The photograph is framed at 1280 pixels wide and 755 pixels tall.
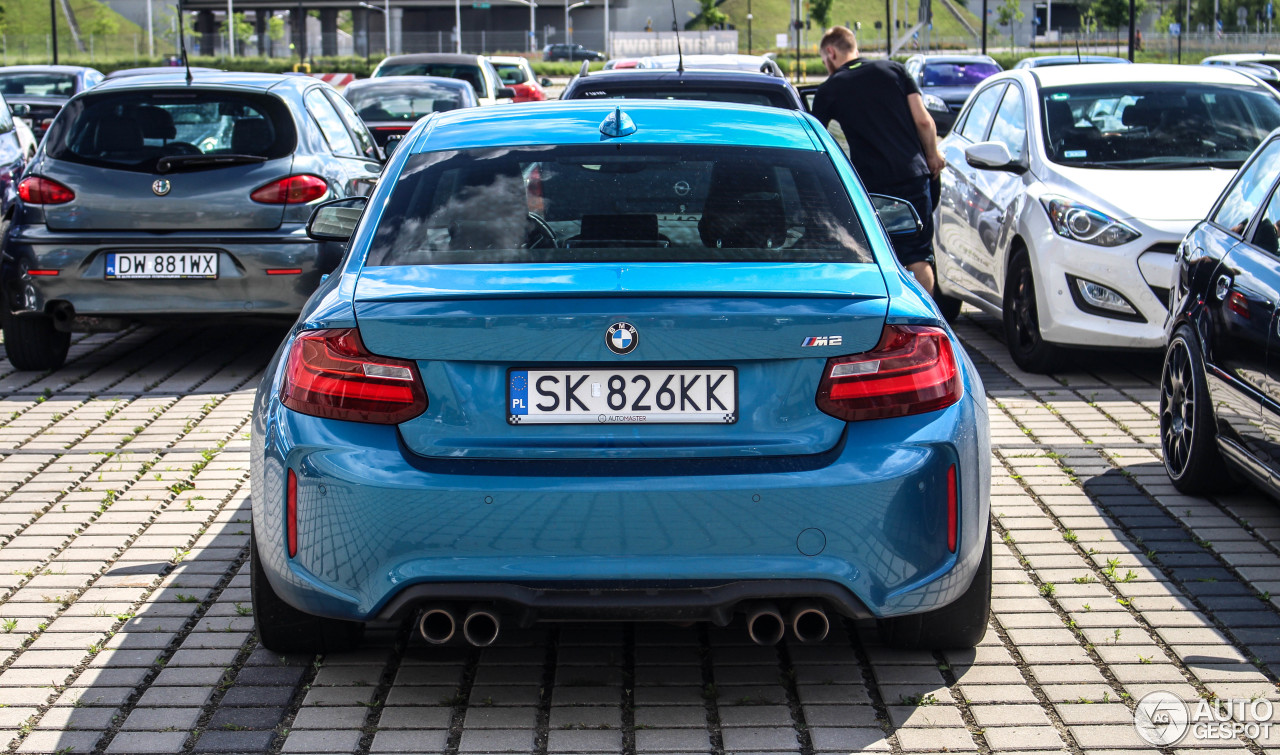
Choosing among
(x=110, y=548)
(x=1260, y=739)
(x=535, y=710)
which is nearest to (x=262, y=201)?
(x=110, y=548)

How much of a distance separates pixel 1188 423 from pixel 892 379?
9.11 ft

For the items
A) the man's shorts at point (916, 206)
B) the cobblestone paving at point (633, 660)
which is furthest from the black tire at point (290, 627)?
the man's shorts at point (916, 206)

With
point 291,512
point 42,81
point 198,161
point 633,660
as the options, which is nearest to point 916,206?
point 198,161

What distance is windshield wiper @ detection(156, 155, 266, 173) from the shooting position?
8203 millimetres

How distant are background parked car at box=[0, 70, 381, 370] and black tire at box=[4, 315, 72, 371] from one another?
164 mm

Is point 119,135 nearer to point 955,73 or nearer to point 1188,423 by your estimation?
point 1188,423

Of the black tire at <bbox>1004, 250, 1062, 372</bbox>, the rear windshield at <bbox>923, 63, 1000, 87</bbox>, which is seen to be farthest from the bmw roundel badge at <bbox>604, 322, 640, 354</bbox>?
the rear windshield at <bbox>923, 63, 1000, 87</bbox>

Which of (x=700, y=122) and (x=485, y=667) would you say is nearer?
(x=485, y=667)

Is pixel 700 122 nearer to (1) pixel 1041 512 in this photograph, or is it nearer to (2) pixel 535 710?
(2) pixel 535 710

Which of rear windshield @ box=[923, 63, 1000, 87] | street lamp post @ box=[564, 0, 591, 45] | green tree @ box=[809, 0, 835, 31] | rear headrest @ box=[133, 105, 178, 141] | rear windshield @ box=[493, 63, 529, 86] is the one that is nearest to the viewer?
rear headrest @ box=[133, 105, 178, 141]

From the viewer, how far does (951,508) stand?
142 inches

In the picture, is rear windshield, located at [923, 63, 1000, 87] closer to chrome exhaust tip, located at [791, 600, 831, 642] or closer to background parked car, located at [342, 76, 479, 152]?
background parked car, located at [342, 76, 479, 152]

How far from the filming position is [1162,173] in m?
8.40

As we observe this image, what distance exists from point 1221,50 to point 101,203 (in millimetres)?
61403
